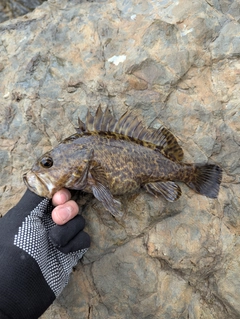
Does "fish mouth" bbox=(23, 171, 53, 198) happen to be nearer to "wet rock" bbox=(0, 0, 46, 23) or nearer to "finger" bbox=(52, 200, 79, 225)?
"finger" bbox=(52, 200, 79, 225)

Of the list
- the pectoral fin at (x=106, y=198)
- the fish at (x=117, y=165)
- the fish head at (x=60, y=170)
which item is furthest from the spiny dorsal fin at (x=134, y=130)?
the pectoral fin at (x=106, y=198)

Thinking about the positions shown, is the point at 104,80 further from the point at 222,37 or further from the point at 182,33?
the point at 222,37

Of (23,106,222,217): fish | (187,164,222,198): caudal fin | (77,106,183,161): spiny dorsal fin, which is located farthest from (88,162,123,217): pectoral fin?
(187,164,222,198): caudal fin

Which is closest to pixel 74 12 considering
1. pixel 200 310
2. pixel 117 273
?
pixel 117 273

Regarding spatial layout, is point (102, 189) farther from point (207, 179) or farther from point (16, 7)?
point (16, 7)

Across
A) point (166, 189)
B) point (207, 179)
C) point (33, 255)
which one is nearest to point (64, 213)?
point (33, 255)

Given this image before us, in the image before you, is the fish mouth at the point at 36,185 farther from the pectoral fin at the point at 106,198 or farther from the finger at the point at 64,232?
the pectoral fin at the point at 106,198
